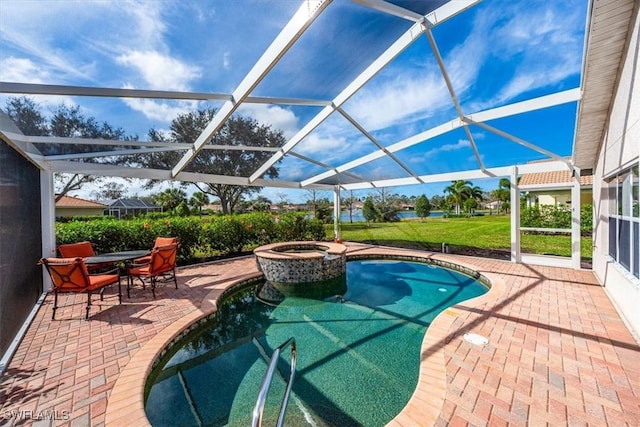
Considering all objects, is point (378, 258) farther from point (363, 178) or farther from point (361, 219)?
point (361, 219)

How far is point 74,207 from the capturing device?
28.5 metres

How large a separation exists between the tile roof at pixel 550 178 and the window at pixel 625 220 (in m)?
2.87

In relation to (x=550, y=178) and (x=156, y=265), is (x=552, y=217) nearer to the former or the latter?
(x=550, y=178)

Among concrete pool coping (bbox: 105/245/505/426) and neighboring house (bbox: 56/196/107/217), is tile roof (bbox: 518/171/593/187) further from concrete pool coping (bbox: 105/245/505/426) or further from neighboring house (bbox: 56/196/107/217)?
neighboring house (bbox: 56/196/107/217)

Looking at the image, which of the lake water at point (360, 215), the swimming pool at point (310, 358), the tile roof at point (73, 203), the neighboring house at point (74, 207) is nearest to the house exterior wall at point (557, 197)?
the swimming pool at point (310, 358)

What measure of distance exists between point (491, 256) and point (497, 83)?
8.15m

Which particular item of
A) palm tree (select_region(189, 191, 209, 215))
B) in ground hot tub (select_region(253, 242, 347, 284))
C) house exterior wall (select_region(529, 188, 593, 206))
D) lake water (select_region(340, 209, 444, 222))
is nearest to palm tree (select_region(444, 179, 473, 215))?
lake water (select_region(340, 209, 444, 222))

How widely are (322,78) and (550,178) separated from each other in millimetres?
9284

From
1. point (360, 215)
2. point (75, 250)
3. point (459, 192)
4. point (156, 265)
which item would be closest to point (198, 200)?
point (360, 215)

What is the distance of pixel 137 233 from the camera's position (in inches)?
388

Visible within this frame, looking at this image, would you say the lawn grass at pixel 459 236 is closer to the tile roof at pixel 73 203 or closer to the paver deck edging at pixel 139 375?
the paver deck edging at pixel 139 375

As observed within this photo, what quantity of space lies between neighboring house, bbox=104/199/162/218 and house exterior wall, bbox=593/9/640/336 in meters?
40.9

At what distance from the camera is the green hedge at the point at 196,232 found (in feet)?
29.7

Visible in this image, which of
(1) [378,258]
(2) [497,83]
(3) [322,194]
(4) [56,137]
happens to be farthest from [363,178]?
(4) [56,137]
